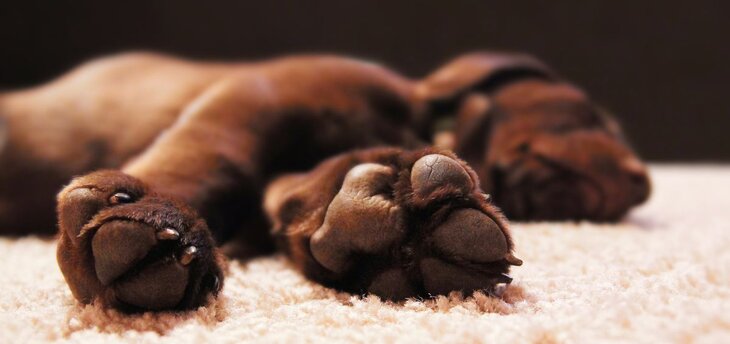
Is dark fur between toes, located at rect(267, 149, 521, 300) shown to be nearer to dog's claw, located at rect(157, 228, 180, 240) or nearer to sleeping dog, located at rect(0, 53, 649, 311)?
sleeping dog, located at rect(0, 53, 649, 311)

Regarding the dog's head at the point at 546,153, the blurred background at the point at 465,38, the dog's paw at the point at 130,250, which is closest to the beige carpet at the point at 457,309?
the dog's paw at the point at 130,250

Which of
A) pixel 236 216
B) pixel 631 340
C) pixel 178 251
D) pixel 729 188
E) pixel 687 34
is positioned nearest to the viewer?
pixel 631 340

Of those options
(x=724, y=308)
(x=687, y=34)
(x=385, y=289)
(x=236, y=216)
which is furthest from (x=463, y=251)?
(x=687, y=34)

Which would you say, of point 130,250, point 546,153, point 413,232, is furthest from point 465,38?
point 130,250

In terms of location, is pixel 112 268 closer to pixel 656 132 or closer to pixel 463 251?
pixel 463 251

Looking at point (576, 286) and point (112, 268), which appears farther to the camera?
point (576, 286)

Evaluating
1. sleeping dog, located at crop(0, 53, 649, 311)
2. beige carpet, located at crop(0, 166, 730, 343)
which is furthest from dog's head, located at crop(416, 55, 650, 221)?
beige carpet, located at crop(0, 166, 730, 343)

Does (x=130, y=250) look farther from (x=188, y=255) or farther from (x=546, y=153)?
(x=546, y=153)
